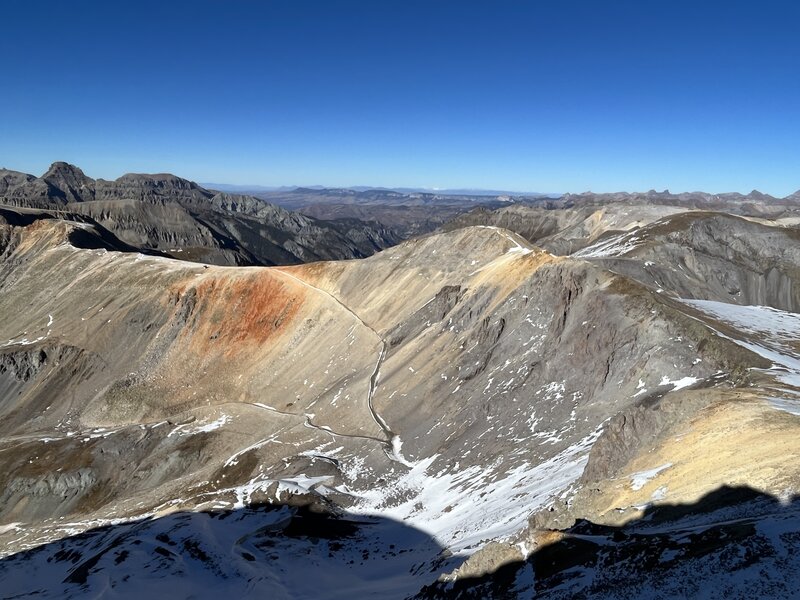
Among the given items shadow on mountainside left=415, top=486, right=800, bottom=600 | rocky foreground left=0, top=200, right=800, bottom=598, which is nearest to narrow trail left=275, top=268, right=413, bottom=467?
rocky foreground left=0, top=200, right=800, bottom=598

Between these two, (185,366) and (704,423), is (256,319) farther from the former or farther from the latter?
(704,423)

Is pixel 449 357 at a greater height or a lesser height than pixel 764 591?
lesser

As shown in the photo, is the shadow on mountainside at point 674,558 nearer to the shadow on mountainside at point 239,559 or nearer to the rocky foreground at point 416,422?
the rocky foreground at point 416,422

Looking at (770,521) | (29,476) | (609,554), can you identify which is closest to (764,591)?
(770,521)

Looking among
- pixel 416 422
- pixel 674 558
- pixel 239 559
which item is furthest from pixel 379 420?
pixel 674 558

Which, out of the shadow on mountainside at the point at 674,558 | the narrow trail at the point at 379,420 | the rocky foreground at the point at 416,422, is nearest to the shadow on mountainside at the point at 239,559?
the rocky foreground at the point at 416,422

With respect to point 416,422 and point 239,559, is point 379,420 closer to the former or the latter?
point 416,422
